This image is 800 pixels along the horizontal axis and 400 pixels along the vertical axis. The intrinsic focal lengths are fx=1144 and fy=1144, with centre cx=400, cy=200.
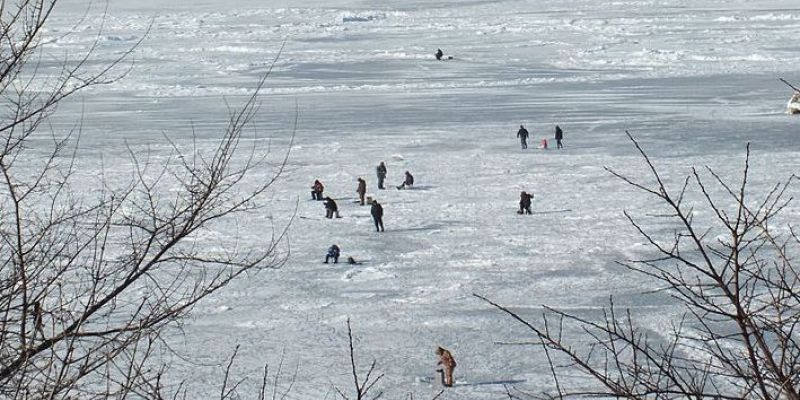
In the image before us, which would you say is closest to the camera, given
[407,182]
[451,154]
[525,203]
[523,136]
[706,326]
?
[706,326]

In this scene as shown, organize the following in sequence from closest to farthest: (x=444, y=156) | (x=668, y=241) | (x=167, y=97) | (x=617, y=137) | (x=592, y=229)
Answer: (x=668, y=241) < (x=592, y=229) < (x=444, y=156) < (x=617, y=137) < (x=167, y=97)

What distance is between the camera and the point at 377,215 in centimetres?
2020

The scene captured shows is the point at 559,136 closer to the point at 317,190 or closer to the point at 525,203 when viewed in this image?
the point at 525,203

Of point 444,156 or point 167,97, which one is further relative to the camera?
point 167,97

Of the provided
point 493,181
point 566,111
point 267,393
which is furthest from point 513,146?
point 267,393

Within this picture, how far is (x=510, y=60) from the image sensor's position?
5766 cm

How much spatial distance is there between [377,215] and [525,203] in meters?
2.85

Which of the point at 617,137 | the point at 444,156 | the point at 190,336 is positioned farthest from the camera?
the point at 617,137

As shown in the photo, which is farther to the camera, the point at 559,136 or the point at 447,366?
the point at 559,136

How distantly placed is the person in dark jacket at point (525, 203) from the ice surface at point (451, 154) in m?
0.25

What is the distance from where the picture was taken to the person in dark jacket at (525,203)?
21.0 m

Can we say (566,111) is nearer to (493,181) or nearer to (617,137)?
(617,137)

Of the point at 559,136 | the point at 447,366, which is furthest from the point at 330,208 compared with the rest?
the point at 447,366

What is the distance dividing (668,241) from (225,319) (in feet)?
24.8
